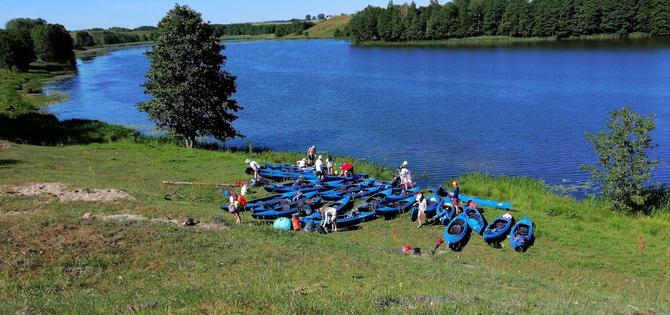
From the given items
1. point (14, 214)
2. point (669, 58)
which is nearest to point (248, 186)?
point (14, 214)

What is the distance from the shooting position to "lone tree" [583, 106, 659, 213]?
96.3 ft

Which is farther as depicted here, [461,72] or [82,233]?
[461,72]

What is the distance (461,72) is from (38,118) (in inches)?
2690

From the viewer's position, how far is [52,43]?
461 feet

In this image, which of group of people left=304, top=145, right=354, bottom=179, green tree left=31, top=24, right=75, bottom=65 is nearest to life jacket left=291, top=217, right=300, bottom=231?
group of people left=304, top=145, right=354, bottom=179

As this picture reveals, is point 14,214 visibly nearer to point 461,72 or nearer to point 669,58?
point 461,72

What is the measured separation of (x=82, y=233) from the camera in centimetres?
2133

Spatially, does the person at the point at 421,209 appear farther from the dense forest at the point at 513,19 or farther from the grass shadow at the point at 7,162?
the dense forest at the point at 513,19

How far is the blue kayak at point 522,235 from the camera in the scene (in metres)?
25.1

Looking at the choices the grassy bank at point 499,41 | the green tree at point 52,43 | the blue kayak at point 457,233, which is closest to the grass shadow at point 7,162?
the blue kayak at point 457,233

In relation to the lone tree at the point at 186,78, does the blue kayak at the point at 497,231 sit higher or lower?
lower

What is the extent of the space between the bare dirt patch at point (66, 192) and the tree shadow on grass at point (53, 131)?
2036 cm

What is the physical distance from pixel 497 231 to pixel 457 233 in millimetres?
1885

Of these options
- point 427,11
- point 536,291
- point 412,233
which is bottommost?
point 412,233
